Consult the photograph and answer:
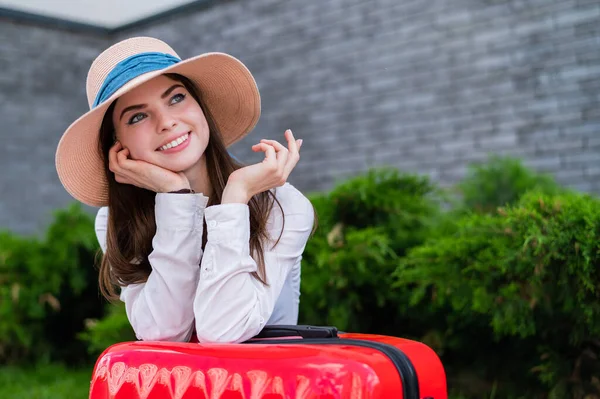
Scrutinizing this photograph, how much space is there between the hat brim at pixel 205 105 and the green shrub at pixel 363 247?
148 centimetres

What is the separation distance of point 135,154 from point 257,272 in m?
0.51

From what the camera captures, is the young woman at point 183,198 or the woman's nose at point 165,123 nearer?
the young woman at point 183,198

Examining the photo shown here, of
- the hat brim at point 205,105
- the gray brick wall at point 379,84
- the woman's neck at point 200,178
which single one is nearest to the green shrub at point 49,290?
the gray brick wall at point 379,84

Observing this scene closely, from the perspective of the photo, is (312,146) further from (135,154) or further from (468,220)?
(135,154)

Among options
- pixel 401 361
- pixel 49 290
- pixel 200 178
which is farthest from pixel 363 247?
pixel 49 290

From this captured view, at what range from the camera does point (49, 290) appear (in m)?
5.88

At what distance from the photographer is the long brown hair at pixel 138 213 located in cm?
223

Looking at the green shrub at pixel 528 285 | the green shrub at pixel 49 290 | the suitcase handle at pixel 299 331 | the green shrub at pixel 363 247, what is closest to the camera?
the suitcase handle at pixel 299 331

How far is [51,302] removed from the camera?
5773 mm

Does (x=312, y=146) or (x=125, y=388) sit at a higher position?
(x=312, y=146)

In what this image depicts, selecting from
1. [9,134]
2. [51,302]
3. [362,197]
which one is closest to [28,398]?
[51,302]

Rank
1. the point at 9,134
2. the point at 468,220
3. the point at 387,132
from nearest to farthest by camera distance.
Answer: the point at 468,220, the point at 387,132, the point at 9,134

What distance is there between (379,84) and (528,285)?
14.8ft

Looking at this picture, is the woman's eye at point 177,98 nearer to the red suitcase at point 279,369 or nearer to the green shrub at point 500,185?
the red suitcase at point 279,369
